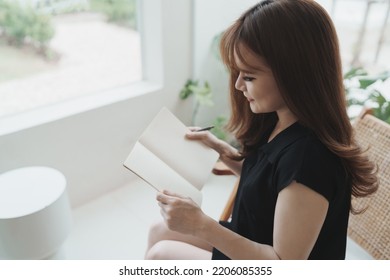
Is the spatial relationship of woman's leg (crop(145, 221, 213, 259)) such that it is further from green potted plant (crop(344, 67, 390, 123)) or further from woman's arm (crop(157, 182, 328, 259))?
green potted plant (crop(344, 67, 390, 123))

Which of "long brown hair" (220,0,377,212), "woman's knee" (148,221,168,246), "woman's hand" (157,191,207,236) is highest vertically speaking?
"long brown hair" (220,0,377,212)

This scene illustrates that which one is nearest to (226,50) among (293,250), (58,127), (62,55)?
(293,250)

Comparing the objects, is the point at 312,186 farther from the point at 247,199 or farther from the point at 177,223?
the point at 177,223

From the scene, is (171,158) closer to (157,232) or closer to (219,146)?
(219,146)

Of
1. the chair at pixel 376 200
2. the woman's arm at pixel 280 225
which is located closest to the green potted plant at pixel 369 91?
the chair at pixel 376 200

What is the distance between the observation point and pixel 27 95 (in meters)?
1.78

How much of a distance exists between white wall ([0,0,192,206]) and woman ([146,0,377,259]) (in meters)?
1.07

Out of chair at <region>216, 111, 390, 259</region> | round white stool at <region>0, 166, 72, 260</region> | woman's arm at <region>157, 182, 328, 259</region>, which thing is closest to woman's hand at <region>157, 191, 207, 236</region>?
woman's arm at <region>157, 182, 328, 259</region>

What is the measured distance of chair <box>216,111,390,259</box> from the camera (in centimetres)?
128

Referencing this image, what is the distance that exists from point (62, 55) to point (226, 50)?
4.29ft

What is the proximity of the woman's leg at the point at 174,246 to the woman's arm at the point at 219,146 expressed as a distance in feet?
0.96

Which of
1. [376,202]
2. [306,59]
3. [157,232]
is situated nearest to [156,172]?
[157,232]

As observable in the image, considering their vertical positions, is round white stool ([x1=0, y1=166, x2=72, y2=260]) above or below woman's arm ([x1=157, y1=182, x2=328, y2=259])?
below

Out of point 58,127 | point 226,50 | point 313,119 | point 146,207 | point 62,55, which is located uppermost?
point 226,50
